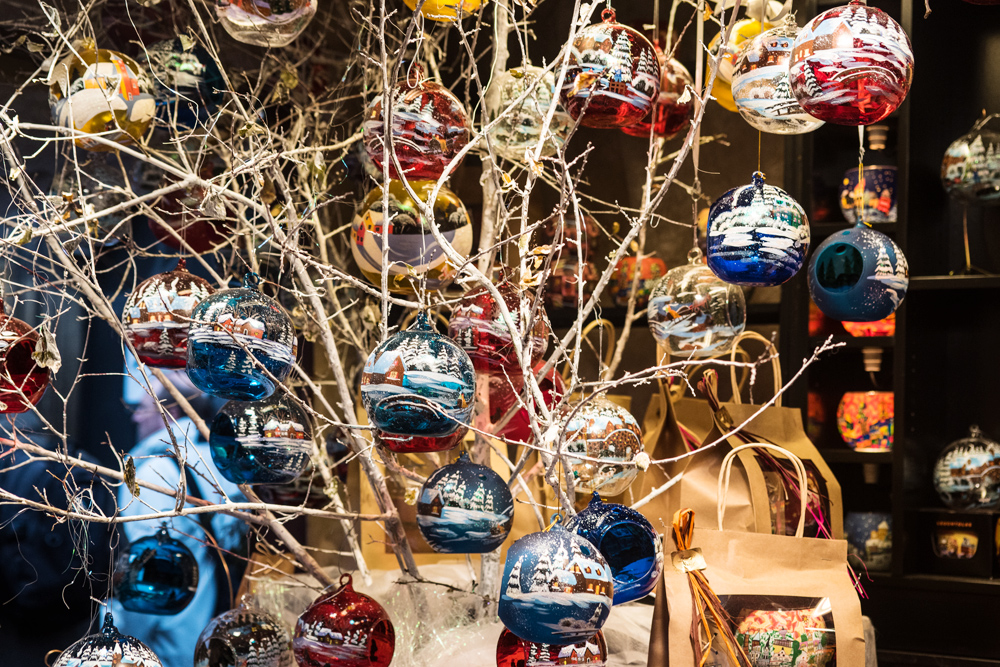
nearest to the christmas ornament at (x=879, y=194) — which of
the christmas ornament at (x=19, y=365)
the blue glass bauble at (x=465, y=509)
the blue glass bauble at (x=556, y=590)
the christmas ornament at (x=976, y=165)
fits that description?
the christmas ornament at (x=976, y=165)

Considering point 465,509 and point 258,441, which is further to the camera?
point 258,441

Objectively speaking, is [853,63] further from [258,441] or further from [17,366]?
[17,366]

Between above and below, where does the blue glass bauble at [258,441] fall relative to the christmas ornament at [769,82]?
below

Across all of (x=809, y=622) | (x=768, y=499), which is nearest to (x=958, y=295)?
(x=768, y=499)

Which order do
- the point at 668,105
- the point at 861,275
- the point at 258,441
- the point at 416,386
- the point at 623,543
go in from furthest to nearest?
1. the point at 668,105
2. the point at 861,275
3. the point at 258,441
4. the point at 623,543
5. the point at 416,386

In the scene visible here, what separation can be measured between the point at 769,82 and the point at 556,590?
84cm

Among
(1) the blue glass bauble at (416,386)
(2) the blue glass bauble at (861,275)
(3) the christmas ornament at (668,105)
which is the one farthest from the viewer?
(3) the christmas ornament at (668,105)

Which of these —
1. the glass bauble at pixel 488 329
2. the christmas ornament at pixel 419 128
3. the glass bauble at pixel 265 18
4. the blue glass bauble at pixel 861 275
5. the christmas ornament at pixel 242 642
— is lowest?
the christmas ornament at pixel 242 642

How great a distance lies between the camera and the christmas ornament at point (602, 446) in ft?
4.96

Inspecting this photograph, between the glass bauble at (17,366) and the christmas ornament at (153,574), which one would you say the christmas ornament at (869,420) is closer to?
the christmas ornament at (153,574)

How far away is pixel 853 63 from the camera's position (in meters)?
1.21

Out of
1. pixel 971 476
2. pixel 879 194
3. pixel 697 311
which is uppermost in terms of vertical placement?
pixel 879 194

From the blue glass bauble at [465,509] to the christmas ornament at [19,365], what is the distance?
0.65 metres

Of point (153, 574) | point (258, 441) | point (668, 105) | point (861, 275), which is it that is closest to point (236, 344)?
point (258, 441)
